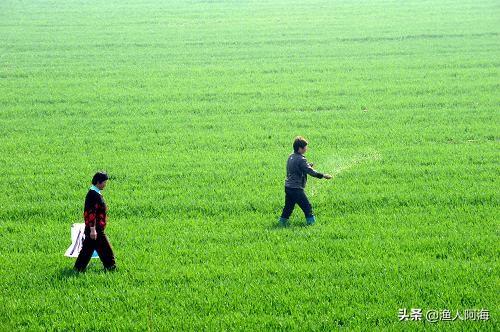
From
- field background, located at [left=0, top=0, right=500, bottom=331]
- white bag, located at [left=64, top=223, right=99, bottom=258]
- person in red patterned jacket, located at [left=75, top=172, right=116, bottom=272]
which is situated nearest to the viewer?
field background, located at [left=0, top=0, right=500, bottom=331]

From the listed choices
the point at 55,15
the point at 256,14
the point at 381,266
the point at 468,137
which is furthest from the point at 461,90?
the point at 55,15

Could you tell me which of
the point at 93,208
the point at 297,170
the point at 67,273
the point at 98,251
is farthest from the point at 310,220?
the point at 67,273

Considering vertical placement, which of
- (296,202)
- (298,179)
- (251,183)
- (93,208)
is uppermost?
(93,208)

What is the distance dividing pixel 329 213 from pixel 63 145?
8260mm

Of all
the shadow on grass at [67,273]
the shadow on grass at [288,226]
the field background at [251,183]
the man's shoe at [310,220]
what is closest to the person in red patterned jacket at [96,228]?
the shadow on grass at [67,273]

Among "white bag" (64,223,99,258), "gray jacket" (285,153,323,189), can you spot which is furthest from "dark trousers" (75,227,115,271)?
"gray jacket" (285,153,323,189)

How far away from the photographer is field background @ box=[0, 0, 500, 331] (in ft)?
31.7

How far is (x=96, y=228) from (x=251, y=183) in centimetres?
495

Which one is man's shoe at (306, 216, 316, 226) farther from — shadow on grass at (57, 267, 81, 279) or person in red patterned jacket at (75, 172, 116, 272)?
shadow on grass at (57, 267, 81, 279)

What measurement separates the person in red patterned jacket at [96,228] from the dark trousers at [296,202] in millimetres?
3136

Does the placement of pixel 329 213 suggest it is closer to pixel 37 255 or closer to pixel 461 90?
pixel 37 255

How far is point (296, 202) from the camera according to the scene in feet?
40.2

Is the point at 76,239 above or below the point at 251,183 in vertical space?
above

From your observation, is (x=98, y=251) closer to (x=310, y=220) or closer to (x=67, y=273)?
(x=67, y=273)
